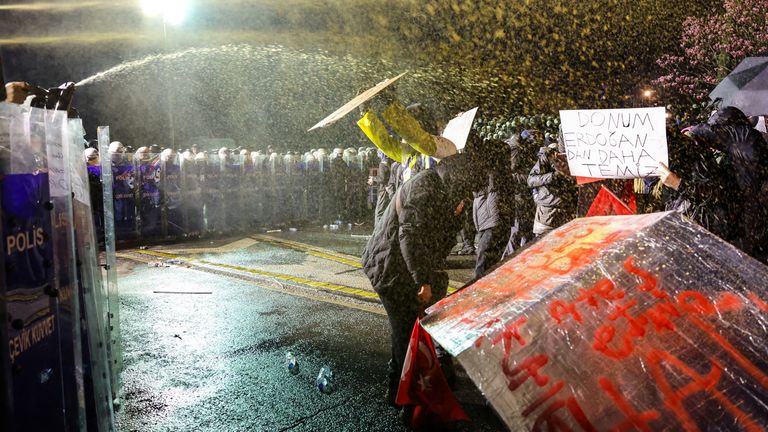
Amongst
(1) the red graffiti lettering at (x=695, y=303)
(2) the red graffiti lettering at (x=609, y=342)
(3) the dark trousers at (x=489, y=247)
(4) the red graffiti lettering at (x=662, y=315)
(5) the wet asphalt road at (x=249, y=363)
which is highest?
(1) the red graffiti lettering at (x=695, y=303)

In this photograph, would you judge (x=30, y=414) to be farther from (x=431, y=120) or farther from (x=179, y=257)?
(x=179, y=257)

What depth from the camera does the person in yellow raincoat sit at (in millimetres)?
3754

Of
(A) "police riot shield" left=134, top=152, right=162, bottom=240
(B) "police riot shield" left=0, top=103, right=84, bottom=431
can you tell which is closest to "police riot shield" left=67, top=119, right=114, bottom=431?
(B) "police riot shield" left=0, top=103, right=84, bottom=431

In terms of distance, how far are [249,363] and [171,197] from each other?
9.89 m

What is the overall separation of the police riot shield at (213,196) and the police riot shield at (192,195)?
6.9 inches

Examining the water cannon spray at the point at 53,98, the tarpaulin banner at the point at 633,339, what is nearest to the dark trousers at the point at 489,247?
the water cannon spray at the point at 53,98

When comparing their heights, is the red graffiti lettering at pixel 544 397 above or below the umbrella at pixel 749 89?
below

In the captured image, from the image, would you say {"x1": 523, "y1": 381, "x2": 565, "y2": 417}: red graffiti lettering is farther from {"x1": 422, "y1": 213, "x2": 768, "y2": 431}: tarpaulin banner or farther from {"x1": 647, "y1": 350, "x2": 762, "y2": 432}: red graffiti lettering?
{"x1": 647, "y1": 350, "x2": 762, "y2": 432}: red graffiti lettering

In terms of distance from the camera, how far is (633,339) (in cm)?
154

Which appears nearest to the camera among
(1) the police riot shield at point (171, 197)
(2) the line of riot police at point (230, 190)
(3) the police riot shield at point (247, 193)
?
(2) the line of riot police at point (230, 190)

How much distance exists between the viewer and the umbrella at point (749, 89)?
13.1m

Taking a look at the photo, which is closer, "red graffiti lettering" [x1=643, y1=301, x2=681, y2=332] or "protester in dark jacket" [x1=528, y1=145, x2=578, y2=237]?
"red graffiti lettering" [x1=643, y1=301, x2=681, y2=332]

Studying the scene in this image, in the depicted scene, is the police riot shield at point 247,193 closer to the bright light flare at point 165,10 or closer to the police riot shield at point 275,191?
the police riot shield at point 275,191

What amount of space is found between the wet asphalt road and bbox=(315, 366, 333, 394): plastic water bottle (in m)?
0.06
